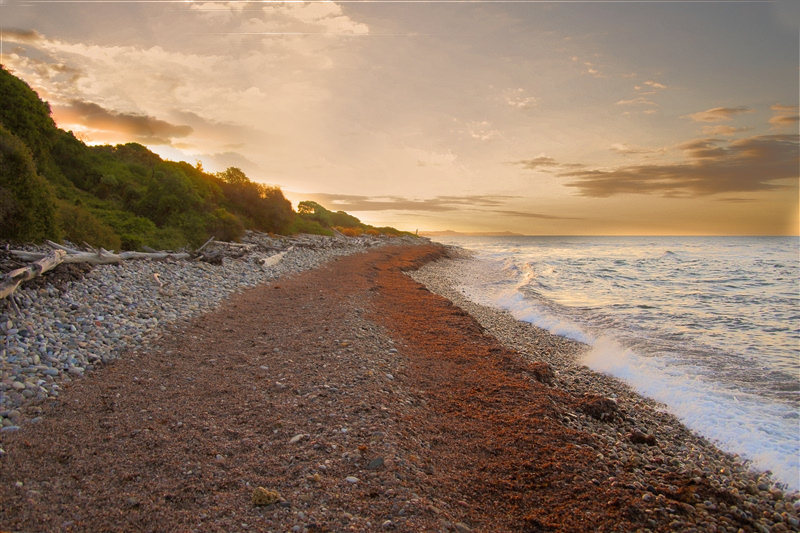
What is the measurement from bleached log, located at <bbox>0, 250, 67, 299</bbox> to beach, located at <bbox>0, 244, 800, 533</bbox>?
7.40 ft

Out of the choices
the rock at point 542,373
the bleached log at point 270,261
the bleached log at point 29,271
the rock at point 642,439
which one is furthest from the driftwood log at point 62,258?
the rock at point 642,439

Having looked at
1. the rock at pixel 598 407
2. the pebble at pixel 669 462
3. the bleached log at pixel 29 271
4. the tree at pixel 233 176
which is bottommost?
the pebble at pixel 669 462

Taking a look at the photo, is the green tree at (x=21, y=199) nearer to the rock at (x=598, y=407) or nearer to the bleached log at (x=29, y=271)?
the bleached log at (x=29, y=271)

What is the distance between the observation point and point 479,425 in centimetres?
568

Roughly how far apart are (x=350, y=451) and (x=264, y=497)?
3.61 feet

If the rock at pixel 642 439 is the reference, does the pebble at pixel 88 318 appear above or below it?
above

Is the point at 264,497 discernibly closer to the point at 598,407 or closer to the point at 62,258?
the point at 598,407

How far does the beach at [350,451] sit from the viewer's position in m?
3.66

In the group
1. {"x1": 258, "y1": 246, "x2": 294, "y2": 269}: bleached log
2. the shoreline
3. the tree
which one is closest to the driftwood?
{"x1": 258, "y1": 246, "x2": 294, "y2": 269}: bleached log

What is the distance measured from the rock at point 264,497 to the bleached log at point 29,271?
665 centimetres

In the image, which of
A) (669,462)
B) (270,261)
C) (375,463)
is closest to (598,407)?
(669,462)

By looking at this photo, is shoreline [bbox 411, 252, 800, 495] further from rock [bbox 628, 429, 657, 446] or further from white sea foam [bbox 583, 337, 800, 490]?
rock [bbox 628, 429, 657, 446]

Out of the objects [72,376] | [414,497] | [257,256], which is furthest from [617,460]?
[257,256]

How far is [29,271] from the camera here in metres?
8.03
